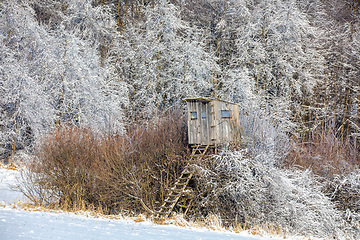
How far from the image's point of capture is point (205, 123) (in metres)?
13.7

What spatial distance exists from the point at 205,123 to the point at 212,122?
31 cm

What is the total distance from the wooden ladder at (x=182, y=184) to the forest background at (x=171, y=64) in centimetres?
701

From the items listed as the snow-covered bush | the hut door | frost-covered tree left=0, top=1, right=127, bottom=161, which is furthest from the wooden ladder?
frost-covered tree left=0, top=1, right=127, bottom=161

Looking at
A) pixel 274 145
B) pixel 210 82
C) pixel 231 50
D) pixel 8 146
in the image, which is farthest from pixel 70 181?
pixel 231 50

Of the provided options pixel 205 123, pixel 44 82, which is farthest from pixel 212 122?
pixel 44 82

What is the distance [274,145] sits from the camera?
1334 cm

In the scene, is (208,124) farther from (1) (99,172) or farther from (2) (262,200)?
(1) (99,172)

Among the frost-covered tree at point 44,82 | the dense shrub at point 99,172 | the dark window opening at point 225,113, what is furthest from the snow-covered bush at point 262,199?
the frost-covered tree at point 44,82

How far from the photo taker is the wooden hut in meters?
13.4

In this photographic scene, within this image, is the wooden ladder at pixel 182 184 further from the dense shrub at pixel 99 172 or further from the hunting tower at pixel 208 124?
the dense shrub at pixel 99 172

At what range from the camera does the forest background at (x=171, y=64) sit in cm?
2030

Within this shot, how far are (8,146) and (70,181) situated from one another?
406 inches

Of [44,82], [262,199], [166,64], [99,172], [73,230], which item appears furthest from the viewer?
[166,64]

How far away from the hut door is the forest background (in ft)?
20.4
